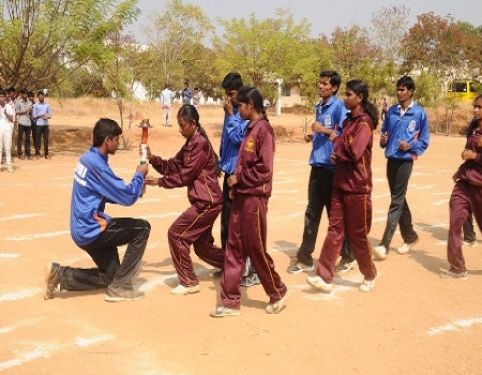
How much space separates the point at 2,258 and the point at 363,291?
3.96m

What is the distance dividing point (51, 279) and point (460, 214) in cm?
419

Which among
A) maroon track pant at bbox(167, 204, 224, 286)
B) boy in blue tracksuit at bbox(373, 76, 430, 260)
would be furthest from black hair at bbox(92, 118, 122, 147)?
boy in blue tracksuit at bbox(373, 76, 430, 260)

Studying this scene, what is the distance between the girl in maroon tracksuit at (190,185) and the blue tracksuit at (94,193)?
0.36 metres

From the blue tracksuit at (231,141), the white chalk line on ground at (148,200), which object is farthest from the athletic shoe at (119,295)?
the white chalk line on ground at (148,200)

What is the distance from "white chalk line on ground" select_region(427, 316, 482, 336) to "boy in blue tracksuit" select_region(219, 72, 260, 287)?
1.81 meters

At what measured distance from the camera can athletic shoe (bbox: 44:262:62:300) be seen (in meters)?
5.08

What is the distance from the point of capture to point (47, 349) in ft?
13.6

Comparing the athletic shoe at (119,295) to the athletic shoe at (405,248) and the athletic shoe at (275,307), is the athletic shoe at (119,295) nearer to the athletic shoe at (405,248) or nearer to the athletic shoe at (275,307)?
the athletic shoe at (275,307)

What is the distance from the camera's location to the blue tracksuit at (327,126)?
5.95 m

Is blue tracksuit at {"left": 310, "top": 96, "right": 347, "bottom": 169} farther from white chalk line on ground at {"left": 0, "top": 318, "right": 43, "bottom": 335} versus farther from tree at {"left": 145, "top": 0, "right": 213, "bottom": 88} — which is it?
tree at {"left": 145, "top": 0, "right": 213, "bottom": 88}

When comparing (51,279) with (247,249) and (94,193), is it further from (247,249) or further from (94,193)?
(247,249)

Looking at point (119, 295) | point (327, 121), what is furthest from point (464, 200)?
point (119, 295)

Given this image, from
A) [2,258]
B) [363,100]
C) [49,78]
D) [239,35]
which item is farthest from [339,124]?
[239,35]

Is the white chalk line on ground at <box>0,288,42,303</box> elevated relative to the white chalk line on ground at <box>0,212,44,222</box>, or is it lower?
lower
